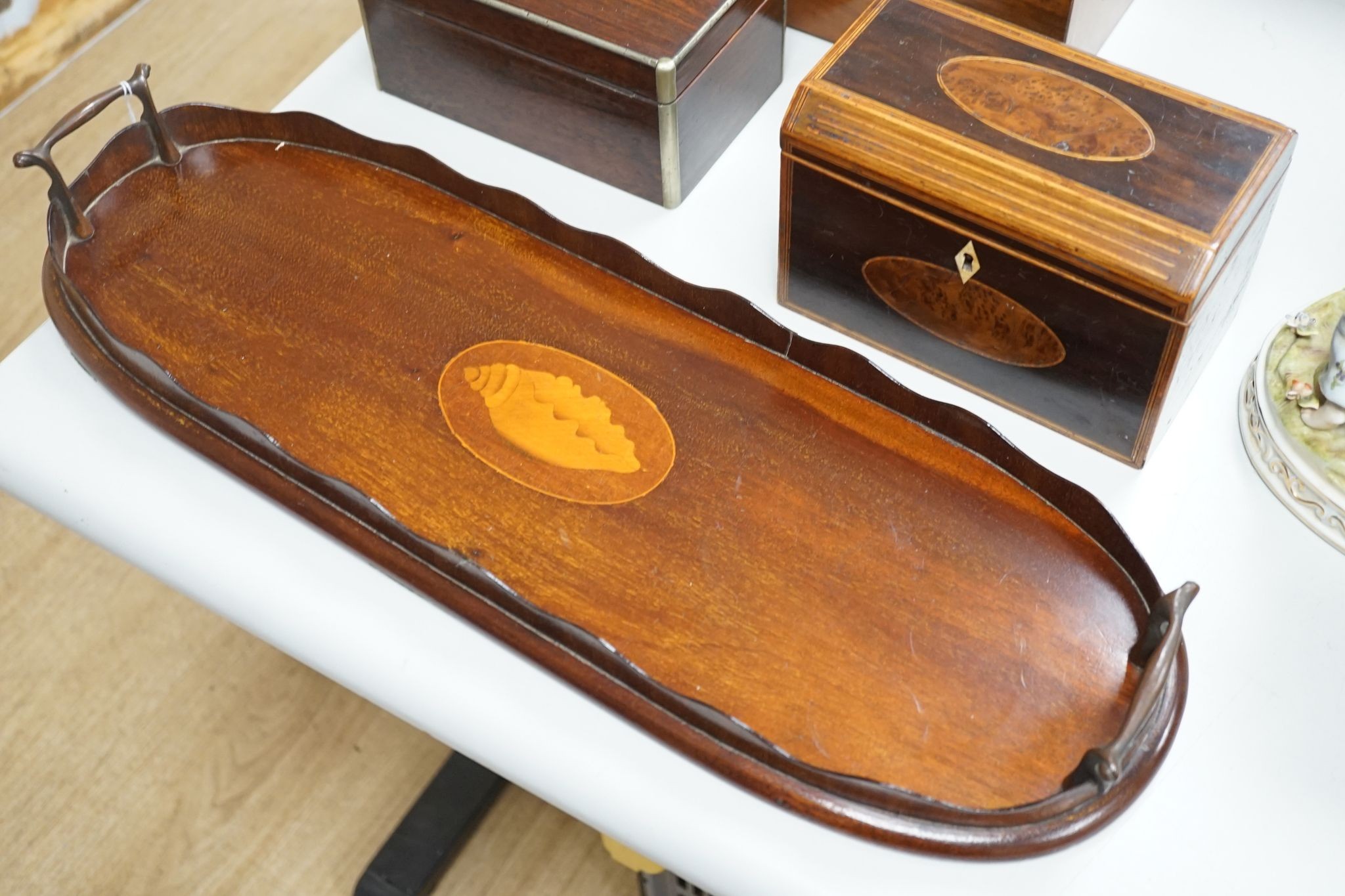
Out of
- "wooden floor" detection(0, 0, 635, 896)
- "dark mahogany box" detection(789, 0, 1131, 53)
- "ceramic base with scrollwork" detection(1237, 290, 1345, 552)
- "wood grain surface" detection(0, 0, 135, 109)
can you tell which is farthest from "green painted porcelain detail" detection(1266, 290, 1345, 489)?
"wood grain surface" detection(0, 0, 135, 109)

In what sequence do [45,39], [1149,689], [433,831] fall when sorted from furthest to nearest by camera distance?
1. [45,39]
2. [433,831]
3. [1149,689]

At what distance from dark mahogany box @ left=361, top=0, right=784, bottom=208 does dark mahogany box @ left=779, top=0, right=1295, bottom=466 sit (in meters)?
0.11

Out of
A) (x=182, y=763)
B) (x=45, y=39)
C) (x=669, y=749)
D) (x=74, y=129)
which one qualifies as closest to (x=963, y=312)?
(x=669, y=749)

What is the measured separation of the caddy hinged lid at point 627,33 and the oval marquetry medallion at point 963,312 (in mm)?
182

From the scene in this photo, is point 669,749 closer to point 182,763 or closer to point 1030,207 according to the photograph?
point 1030,207

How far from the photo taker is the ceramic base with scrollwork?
823 millimetres

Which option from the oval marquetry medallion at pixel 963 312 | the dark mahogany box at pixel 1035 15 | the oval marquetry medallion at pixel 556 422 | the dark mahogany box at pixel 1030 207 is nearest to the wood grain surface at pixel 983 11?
the dark mahogany box at pixel 1035 15

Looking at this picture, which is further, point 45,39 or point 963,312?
point 45,39

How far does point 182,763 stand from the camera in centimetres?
119

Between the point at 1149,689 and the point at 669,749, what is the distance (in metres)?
0.25

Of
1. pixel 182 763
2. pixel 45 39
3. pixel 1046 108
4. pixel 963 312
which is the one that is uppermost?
pixel 1046 108

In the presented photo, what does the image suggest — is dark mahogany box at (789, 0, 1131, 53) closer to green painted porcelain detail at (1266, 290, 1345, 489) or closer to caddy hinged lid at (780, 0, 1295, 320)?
caddy hinged lid at (780, 0, 1295, 320)

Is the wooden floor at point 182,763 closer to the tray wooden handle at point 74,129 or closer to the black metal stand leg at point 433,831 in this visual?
the black metal stand leg at point 433,831

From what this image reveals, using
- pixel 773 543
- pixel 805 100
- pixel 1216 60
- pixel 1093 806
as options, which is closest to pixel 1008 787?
pixel 1093 806
